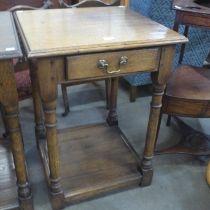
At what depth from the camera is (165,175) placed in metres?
1.52

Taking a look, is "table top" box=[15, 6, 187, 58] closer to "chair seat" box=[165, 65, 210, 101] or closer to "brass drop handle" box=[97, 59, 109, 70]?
"brass drop handle" box=[97, 59, 109, 70]

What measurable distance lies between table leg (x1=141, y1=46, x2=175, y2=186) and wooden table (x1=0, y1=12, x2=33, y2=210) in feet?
1.78

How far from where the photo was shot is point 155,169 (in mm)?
1560

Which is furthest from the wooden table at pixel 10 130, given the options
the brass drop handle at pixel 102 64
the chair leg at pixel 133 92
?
the chair leg at pixel 133 92

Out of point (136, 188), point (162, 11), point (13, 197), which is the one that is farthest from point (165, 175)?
point (162, 11)

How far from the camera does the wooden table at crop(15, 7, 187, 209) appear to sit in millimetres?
961

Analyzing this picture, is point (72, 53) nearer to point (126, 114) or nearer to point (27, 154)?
point (27, 154)

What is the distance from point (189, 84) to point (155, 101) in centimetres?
39

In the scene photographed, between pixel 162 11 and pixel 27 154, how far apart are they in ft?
4.16

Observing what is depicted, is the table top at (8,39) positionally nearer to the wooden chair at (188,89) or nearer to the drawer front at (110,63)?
the drawer front at (110,63)

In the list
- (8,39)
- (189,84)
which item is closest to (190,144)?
(189,84)

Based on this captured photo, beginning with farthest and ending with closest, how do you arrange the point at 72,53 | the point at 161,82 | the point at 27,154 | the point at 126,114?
1. the point at 126,114
2. the point at 27,154
3. the point at 161,82
4. the point at 72,53

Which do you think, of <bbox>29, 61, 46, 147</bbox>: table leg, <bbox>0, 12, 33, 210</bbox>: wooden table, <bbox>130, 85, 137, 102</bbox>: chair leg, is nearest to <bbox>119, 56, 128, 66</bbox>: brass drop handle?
<bbox>0, 12, 33, 210</bbox>: wooden table

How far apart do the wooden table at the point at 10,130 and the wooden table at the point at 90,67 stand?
0.06 metres
